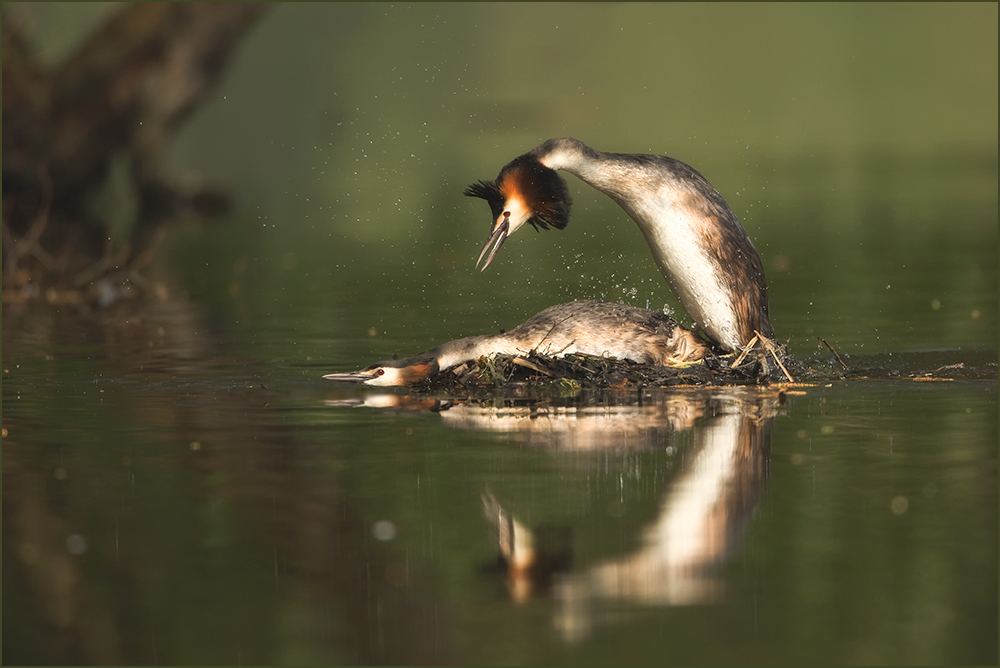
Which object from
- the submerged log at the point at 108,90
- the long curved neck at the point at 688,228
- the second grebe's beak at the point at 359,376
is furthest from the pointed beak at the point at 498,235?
the submerged log at the point at 108,90

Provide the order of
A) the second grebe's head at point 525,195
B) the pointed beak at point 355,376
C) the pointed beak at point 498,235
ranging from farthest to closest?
the pointed beak at point 498,235 → the second grebe's head at point 525,195 → the pointed beak at point 355,376

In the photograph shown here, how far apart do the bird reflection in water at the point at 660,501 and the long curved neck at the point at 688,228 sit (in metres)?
1.15

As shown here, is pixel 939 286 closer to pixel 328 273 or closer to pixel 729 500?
pixel 328 273

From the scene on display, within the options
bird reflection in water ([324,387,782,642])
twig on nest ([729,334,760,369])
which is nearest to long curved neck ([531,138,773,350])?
twig on nest ([729,334,760,369])

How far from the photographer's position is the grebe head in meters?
11.0

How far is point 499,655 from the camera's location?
17.4 feet

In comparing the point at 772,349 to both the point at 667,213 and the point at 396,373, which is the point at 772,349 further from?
the point at 396,373

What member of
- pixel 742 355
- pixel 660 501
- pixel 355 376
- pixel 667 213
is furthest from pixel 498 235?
pixel 660 501

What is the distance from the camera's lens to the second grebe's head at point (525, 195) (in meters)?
11.2

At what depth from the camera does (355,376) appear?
11156mm

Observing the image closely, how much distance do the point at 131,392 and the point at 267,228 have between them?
16.4m

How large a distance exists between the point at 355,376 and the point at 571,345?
4.82 feet

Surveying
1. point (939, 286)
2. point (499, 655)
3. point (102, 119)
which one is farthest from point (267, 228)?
point (499, 655)

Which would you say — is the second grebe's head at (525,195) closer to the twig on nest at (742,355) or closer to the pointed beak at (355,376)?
the pointed beak at (355,376)
